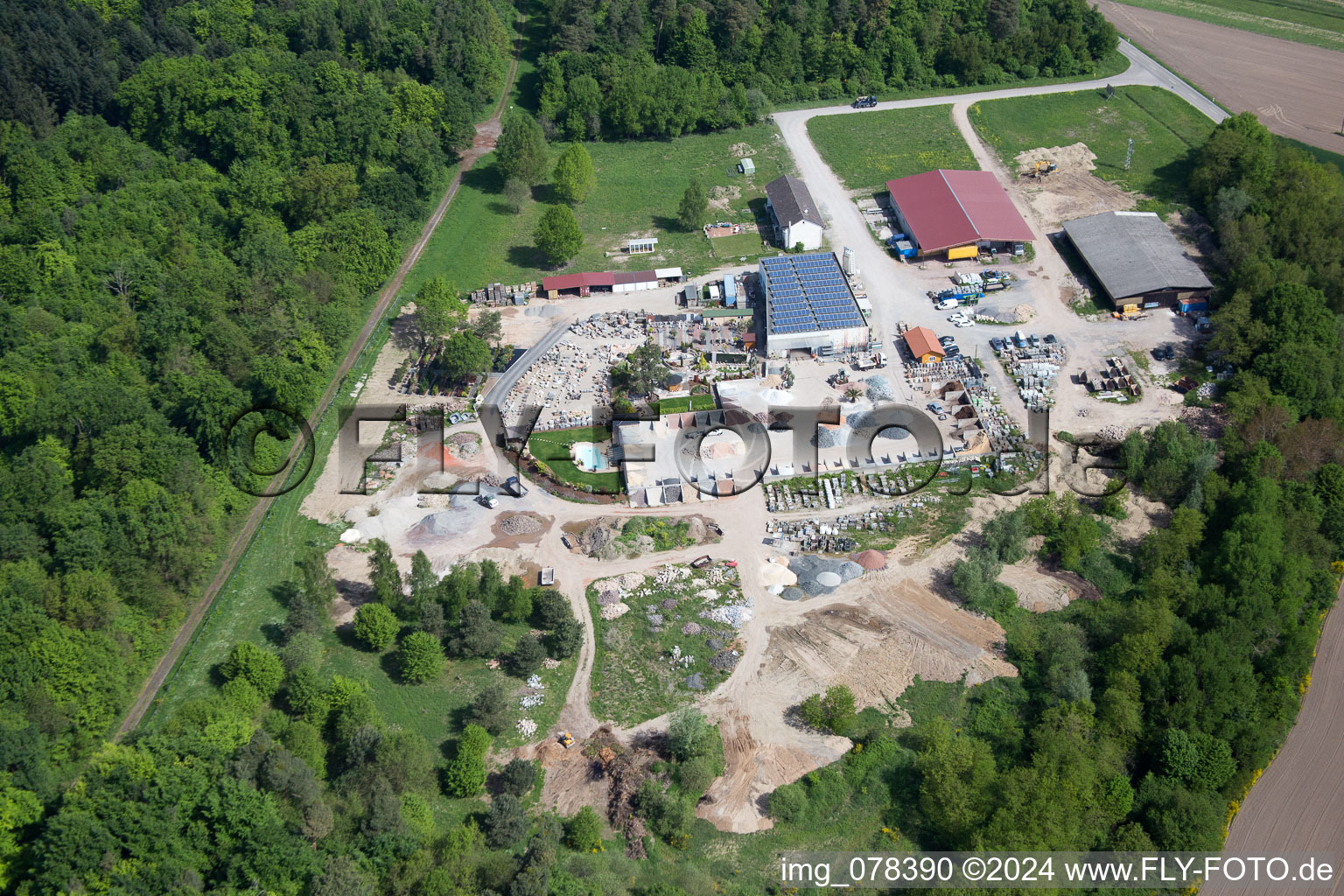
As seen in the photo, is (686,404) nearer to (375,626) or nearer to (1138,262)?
(375,626)

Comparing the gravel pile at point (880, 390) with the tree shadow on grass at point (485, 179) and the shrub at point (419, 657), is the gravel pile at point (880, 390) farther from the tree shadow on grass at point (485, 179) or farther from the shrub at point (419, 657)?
the tree shadow on grass at point (485, 179)

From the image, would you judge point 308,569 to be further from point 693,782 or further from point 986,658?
point 986,658

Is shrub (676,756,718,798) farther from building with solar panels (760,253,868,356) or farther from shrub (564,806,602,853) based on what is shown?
building with solar panels (760,253,868,356)

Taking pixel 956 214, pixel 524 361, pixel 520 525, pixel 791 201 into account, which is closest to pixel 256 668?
pixel 520 525

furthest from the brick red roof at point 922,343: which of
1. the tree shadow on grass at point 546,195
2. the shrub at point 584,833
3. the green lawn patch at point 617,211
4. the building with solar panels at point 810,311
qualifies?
the shrub at point 584,833

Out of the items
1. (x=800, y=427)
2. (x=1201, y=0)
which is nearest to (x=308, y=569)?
(x=800, y=427)
